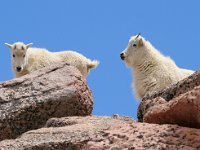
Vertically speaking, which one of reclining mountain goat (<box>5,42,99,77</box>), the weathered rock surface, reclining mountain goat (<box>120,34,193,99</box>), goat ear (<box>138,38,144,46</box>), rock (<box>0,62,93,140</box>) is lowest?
the weathered rock surface

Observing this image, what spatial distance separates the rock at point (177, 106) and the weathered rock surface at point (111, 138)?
16cm

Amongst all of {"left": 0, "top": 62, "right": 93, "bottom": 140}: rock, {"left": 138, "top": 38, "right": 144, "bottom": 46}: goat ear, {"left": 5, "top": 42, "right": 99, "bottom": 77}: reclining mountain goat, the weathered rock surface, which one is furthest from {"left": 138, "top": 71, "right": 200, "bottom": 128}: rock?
{"left": 5, "top": 42, "right": 99, "bottom": 77}: reclining mountain goat

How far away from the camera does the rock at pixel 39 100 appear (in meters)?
8.66

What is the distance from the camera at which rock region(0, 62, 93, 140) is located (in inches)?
341

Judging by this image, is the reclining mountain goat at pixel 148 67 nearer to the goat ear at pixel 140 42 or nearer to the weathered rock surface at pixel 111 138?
the goat ear at pixel 140 42

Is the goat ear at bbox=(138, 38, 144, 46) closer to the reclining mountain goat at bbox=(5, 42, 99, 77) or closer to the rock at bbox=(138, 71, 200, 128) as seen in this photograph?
the reclining mountain goat at bbox=(5, 42, 99, 77)

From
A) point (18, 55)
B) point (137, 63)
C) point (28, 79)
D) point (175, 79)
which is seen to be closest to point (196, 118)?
point (28, 79)

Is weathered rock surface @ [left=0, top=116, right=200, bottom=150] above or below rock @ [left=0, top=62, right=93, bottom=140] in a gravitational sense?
below

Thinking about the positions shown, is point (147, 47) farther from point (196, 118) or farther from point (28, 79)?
point (196, 118)

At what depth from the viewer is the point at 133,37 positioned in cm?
1727

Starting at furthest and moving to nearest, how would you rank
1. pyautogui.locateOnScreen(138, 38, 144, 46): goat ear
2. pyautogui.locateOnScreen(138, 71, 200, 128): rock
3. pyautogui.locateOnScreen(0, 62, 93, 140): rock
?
pyautogui.locateOnScreen(138, 38, 144, 46): goat ear
pyautogui.locateOnScreen(0, 62, 93, 140): rock
pyautogui.locateOnScreen(138, 71, 200, 128): rock

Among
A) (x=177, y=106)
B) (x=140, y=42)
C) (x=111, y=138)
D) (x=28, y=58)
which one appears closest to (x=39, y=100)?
(x=111, y=138)

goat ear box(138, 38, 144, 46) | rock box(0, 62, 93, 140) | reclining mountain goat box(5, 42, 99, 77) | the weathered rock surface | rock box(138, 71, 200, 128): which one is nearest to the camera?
the weathered rock surface

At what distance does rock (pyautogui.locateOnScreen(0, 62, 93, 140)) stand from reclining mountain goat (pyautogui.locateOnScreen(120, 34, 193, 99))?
5.64m
